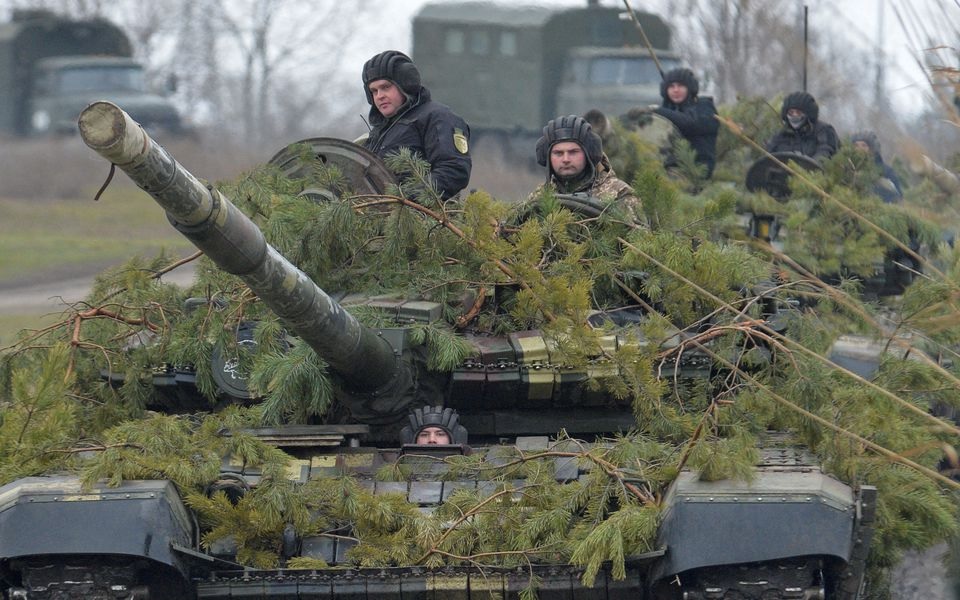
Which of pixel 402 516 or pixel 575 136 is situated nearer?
pixel 402 516

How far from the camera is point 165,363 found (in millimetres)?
8336

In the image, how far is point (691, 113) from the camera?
1540cm

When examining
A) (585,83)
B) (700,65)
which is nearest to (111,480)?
(700,65)

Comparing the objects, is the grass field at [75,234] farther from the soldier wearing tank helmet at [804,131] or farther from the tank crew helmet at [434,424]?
the tank crew helmet at [434,424]

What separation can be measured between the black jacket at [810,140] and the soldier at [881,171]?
0.63ft

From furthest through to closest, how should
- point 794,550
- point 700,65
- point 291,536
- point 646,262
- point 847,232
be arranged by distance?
point 700,65
point 847,232
point 646,262
point 291,536
point 794,550

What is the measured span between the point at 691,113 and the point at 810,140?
1127 millimetres

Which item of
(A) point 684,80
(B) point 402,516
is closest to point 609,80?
(A) point 684,80

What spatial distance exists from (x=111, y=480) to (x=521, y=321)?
2288 mm

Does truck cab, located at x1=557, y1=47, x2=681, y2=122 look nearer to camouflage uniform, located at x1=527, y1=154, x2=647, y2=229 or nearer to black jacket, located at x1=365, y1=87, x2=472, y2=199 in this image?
camouflage uniform, located at x1=527, y1=154, x2=647, y2=229

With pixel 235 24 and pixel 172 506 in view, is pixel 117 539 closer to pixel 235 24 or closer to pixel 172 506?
pixel 172 506

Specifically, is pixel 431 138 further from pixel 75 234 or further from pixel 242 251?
pixel 75 234

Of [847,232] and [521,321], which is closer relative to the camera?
[521,321]

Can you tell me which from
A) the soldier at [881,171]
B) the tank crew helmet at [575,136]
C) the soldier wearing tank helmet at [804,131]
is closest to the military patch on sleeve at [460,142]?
the tank crew helmet at [575,136]
